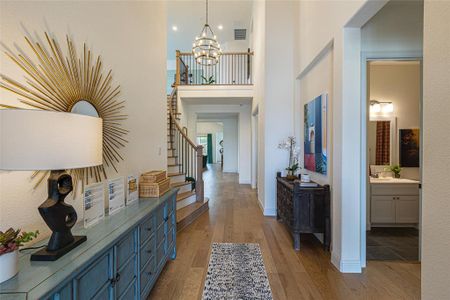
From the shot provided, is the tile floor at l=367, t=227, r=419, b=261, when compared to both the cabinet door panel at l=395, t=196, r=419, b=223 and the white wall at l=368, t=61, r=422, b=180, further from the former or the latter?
the white wall at l=368, t=61, r=422, b=180

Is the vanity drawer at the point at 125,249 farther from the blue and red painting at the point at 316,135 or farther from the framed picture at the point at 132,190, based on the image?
the blue and red painting at the point at 316,135

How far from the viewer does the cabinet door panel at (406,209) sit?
4.07 m

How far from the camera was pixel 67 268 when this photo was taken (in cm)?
112

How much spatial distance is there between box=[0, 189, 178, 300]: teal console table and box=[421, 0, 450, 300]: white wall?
1812 millimetres

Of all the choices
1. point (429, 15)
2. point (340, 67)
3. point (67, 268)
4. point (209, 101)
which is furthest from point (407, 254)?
point (209, 101)

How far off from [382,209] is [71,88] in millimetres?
4719

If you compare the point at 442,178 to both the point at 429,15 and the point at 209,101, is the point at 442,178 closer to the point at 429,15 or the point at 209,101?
the point at 429,15

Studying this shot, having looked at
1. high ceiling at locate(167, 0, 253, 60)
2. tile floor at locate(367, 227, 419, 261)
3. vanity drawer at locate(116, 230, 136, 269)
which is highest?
high ceiling at locate(167, 0, 253, 60)

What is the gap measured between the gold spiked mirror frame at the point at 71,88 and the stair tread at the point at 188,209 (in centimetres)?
204

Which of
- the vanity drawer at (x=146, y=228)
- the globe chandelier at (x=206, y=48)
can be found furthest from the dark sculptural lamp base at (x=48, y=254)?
the globe chandelier at (x=206, y=48)

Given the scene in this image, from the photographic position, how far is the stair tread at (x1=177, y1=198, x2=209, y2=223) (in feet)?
13.9

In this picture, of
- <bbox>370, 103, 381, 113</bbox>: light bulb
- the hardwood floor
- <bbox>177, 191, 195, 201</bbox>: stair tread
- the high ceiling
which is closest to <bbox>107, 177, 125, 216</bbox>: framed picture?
the hardwood floor

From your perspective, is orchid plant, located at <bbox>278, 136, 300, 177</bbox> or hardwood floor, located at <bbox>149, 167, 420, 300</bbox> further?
orchid plant, located at <bbox>278, 136, 300, 177</bbox>

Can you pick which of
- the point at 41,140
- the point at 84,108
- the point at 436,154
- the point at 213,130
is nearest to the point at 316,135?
the point at 436,154
